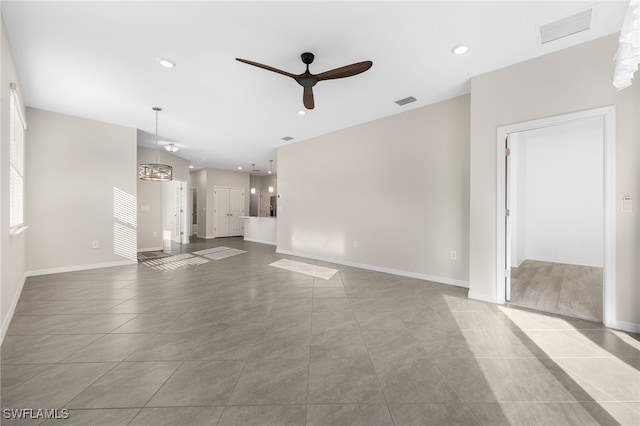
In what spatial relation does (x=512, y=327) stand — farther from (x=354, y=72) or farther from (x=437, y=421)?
(x=354, y=72)

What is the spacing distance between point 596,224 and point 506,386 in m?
5.92

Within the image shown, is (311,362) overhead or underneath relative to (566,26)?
underneath

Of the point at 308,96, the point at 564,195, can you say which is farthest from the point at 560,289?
the point at 308,96

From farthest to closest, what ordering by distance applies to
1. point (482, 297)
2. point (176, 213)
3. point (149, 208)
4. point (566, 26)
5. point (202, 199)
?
point (202, 199)
point (176, 213)
point (149, 208)
point (482, 297)
point (566, 26)

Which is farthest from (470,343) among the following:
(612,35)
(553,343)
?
(612,35)

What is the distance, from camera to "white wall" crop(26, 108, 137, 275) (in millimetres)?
4289

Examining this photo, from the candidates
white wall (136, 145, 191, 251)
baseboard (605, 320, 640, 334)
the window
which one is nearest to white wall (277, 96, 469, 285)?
baseboard (605, 320, 640, 334)

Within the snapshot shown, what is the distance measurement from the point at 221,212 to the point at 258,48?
8355 mm

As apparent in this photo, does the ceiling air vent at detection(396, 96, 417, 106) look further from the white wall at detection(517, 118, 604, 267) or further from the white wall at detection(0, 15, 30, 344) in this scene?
the white wall at detection(0, 15, 30, 344)

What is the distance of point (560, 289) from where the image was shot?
363cm

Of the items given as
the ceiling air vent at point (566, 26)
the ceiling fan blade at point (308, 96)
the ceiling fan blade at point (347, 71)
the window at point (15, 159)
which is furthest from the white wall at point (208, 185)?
the ceiling air vent at point (566, 26)

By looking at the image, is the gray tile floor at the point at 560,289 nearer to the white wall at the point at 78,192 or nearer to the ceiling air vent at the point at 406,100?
the ceiling air vent at the point at 406,100

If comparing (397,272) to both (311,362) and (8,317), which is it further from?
(8,317)

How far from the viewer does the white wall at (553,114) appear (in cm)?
238
